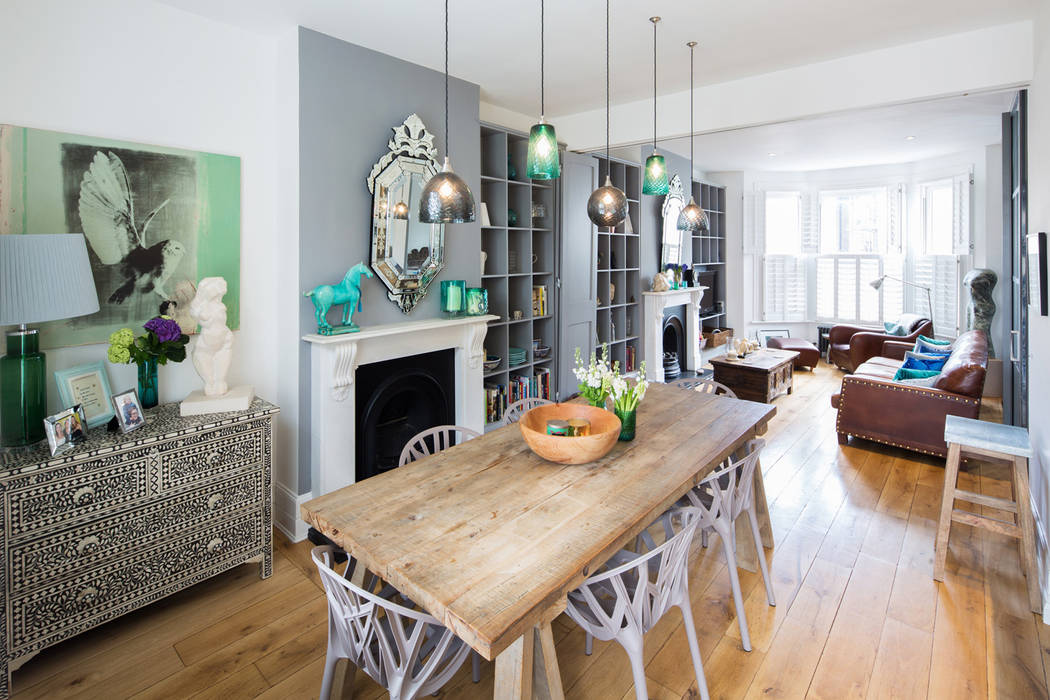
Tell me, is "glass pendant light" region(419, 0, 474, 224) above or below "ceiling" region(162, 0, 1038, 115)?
below

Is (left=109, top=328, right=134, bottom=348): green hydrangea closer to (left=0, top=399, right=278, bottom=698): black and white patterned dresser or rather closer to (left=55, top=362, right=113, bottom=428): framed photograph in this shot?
(left=55, top=362, right=113, bottom=428): framed photograph

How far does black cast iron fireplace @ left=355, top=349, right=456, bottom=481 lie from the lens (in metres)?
3.34

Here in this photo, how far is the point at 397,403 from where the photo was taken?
3625 millimetres

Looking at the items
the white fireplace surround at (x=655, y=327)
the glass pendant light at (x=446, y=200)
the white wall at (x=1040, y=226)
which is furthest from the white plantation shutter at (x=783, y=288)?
the glass pendant light at (x=446, y=200)

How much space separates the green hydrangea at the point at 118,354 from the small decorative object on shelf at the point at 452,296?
1.75m

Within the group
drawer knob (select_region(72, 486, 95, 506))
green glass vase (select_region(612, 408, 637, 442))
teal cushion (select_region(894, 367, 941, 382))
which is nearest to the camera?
drawer knob (select_region(72, 486, 95, 506))

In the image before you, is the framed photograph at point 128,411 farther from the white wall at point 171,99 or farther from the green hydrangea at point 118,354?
the white wall at point 171,99

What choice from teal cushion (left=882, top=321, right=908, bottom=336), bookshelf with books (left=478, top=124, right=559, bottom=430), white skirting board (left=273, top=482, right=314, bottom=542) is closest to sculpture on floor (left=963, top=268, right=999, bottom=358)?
teal cushion (left=882, top=321, right=908, bottom=336)

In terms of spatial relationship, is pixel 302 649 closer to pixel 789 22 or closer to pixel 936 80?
pixel 789 22

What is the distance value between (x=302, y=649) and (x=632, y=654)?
135cm

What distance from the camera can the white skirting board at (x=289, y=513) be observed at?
10.2 ft

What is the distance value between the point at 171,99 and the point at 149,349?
3.95ft

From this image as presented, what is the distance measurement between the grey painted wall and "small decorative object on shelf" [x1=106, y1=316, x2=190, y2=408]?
629 mm

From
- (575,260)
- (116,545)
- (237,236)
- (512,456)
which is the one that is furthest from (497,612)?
(575,260)
